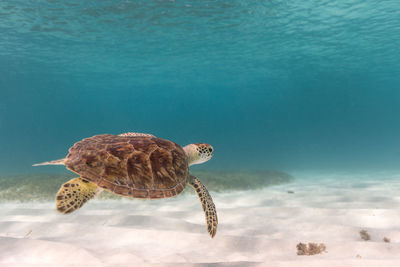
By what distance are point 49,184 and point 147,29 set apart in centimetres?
1262

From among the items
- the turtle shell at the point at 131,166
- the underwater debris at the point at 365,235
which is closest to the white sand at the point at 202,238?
the underwater debris at the point at 365,235

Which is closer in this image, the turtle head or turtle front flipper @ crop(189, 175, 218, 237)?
turtle front flipper @ crop(189, 175, 218, 237)

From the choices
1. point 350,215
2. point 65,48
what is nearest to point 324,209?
point 350,215

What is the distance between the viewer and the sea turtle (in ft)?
8.59

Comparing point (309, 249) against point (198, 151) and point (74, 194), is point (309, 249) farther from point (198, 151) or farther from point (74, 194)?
point (74, 194)

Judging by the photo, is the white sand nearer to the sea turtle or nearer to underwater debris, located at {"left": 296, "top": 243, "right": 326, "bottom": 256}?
underwater debris, located at {"left": 296, "top": 243, "right": 326, "bottom": 256}

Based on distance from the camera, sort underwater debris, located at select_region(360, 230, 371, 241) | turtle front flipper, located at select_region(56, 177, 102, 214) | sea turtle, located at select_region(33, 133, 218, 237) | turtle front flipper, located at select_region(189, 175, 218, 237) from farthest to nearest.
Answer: underwater debris, located at select_region(360, 230, 371, 241)
turtle front flipper, located at select_region(189, 175, 218, 237)
sea turtle, located at select_region(33, 133, 218, 237)
turtle front flipper, located at select_region(56, 177, 102, 214)

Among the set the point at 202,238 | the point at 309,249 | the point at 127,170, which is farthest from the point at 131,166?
the point at 309,249

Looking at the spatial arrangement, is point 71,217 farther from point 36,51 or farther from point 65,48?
point 36,51

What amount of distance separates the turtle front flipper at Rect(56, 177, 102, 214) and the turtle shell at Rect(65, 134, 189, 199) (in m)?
0.10

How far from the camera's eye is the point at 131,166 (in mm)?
2869

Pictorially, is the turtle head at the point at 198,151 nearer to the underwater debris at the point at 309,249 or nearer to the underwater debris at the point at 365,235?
the underwater debris at the point at 309,249

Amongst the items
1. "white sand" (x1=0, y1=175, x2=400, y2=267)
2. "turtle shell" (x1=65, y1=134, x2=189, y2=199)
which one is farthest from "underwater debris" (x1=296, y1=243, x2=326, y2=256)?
"turtle shell" (x1=65, y1=134, x2=189, y2=199)

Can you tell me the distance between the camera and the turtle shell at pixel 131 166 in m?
2.68
